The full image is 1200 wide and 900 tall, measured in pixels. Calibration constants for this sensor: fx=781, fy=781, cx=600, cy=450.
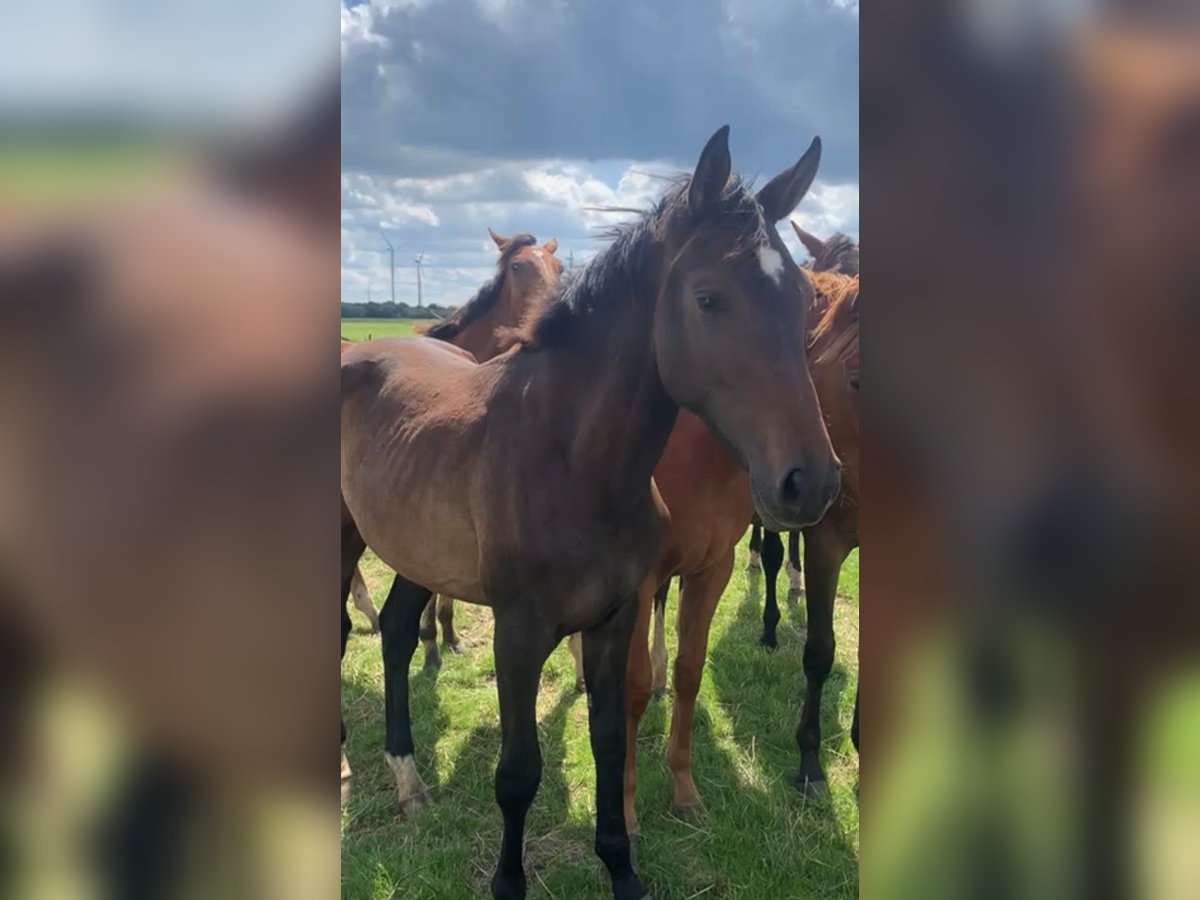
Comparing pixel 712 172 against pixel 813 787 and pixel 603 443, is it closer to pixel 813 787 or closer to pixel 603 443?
pixel 603 443

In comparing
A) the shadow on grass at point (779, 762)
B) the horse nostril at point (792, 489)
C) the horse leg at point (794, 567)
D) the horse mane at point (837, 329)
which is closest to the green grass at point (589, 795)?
the shadow on grass at point (779, 762)

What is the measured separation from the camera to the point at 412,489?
280cm

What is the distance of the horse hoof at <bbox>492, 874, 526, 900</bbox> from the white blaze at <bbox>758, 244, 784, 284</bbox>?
2.06m

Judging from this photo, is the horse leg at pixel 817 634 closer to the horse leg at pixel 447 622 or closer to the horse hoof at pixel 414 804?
the horse hoof at pixel 414 804

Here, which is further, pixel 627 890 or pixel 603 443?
pixel 627 890

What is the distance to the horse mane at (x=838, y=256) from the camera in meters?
3.83

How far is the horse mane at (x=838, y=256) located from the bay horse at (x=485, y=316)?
1688 mm

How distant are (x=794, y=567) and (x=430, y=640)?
301 centimetres

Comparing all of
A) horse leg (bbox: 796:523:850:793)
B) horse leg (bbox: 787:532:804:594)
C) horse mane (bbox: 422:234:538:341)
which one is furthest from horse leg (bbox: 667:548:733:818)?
horse leg (bbox: 787:532:804:594)

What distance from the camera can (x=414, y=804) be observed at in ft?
10.6

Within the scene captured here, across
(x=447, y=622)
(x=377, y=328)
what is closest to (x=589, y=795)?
(x=447, y=622)

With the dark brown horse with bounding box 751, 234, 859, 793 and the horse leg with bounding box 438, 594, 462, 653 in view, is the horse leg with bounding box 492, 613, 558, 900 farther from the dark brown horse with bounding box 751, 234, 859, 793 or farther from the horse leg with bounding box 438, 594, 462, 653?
the horse leg with bounding box 438, 594, 462, 653

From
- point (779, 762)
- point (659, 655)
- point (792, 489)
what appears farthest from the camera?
point (659, 655)

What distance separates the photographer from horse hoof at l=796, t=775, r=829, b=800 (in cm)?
330
